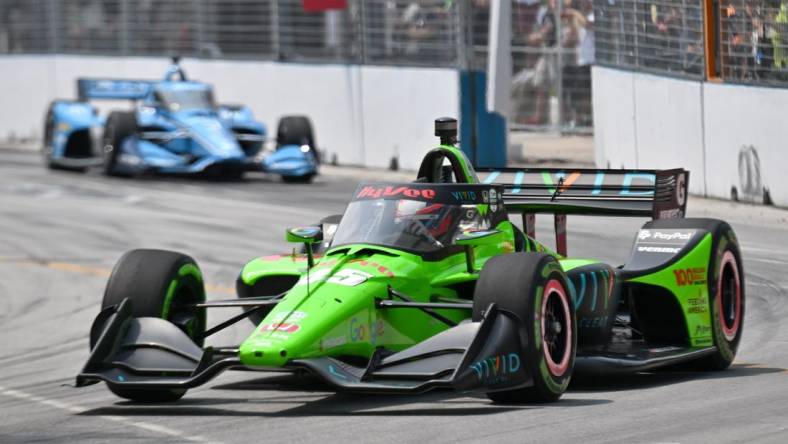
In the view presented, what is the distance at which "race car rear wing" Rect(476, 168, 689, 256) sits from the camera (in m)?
11.2

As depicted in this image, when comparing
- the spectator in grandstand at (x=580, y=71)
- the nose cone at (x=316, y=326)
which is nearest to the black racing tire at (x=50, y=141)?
the spectator in grandstand at (x=580, y=71)

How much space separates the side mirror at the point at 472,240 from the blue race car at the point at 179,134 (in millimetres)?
15267

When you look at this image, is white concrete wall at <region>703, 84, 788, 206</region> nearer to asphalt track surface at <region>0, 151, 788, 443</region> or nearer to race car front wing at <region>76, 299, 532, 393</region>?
asphalt track surface at <region>0, 151, 788, 443</region>

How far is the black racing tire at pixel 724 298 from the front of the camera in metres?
10.3

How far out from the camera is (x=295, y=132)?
83.0 ft

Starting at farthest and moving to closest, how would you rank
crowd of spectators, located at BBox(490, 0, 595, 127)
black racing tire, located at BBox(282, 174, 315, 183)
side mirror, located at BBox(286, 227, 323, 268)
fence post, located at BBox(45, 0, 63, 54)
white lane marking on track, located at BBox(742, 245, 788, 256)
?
fence post, located at BBox(45, 0, 63, 54) < black racing tire, located at BBox(282, 174, 315, 183) < crowd of spectators, located at BBox(490, 0, 595, 127) < white lane marking on track, located at BBox(742, 245, 788, 256) < side mirror, located at BBox(286, 227, 323, 268)

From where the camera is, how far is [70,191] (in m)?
25.4

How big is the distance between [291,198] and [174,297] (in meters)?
12.8

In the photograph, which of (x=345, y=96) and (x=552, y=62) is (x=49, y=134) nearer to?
(x=345, y=96)

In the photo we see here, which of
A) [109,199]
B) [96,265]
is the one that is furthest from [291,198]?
[96,265]

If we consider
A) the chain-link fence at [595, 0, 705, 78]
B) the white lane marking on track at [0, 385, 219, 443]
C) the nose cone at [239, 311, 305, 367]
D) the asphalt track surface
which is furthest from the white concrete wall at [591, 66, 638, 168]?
the nose cone at [239, 311, 305, 367]

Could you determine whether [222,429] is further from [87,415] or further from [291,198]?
[291,198]

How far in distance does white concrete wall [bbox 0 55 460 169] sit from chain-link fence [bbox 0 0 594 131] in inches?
10.2

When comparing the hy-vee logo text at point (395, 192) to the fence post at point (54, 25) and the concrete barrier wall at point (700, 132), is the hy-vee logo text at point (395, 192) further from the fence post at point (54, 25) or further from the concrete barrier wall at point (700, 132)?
the fence post at point (54, 25)
